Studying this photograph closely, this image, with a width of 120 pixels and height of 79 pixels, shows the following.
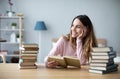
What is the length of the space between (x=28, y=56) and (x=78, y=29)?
555mm

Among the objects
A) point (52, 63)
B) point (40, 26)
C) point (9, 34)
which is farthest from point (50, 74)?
point (9, 34)

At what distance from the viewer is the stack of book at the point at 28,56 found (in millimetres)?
1938

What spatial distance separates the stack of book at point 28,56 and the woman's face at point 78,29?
0.44m

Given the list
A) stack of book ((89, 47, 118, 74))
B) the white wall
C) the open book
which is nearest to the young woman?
the open book

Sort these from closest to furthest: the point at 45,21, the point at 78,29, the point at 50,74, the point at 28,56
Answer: the point at 50,74 < the point at 28,56 < the point at 78,29 < the point at 45,21

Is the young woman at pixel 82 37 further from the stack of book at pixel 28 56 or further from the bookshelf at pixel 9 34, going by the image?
the bookshelf at pixel 9 34

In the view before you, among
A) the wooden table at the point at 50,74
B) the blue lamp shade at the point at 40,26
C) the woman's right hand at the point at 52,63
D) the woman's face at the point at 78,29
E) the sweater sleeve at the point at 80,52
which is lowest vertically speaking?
the wooden table at the point at 50,74

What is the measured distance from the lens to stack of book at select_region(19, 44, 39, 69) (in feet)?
6.36

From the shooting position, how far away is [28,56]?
1.94 metres

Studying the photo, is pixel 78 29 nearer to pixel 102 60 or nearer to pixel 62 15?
pixel 102 60

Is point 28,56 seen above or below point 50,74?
above

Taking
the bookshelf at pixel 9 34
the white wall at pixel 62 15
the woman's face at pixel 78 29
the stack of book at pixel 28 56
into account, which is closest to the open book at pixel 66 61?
the stack of book at pixel 28 56

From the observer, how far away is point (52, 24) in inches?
225

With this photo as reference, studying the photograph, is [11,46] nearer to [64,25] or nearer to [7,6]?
[7,6]
